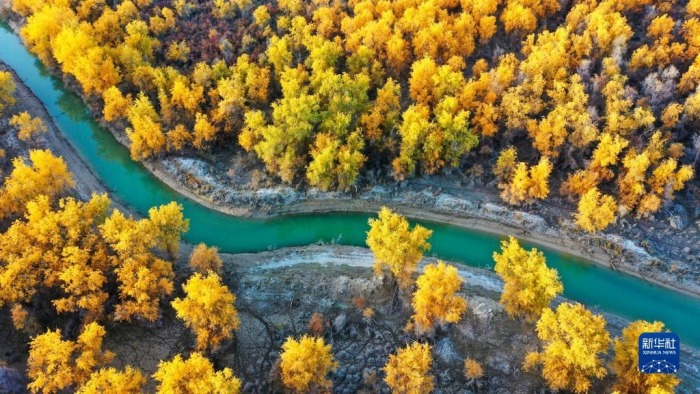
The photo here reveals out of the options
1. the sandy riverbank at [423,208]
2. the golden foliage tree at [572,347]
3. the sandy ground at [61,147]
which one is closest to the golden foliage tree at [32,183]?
the sandy ground at [61,147]

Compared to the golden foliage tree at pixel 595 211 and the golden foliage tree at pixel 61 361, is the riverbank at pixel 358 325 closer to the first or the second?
the golden foliage tree at pixel 61 361

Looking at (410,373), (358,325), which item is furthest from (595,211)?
(410,373)

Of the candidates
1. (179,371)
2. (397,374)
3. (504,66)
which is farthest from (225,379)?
(504,66)

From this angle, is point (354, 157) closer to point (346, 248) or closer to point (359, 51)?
point (346, 248)

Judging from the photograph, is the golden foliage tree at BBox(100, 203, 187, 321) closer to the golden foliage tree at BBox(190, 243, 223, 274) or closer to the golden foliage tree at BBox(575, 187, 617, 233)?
the golden foliage tree at BBox(190, 243, 223, 274)

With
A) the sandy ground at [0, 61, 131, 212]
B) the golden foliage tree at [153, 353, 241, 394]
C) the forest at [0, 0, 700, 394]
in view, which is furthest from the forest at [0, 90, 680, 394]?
the sandy ground at [0, 61, 131, 212]
